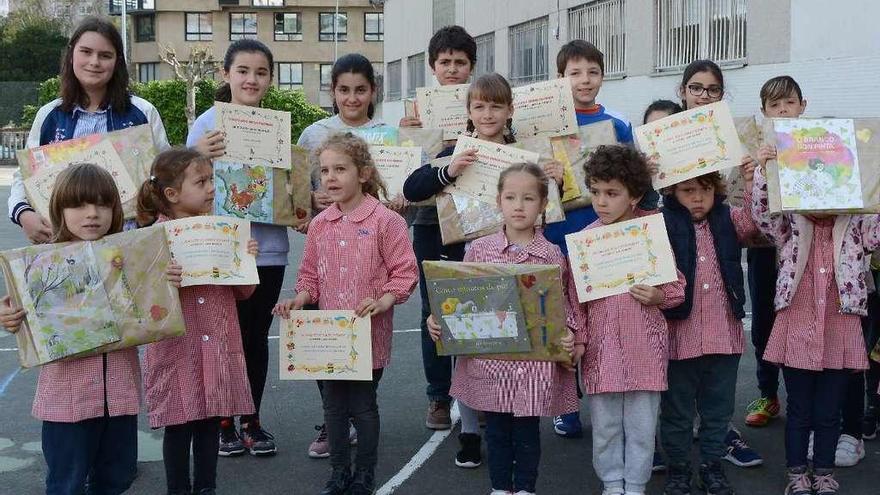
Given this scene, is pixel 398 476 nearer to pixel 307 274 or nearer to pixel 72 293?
pixel 307 274

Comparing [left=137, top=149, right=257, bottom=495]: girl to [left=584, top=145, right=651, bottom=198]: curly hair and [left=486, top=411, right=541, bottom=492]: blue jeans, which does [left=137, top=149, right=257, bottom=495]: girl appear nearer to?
[left=486, top=411, right=541, bottom=492]: blue jeans

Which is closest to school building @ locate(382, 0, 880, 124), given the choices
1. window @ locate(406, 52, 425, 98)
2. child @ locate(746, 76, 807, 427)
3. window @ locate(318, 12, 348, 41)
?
child @ locate(746, 76, 807, 427)

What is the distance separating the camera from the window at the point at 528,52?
22844mm

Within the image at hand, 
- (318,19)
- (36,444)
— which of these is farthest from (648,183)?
(318,19)

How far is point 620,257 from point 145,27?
75.4 metres

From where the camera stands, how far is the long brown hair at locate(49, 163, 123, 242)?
165 inches

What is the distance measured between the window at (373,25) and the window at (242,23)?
25.4 feet

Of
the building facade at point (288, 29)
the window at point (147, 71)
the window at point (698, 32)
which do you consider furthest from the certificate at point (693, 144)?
the window at point (147, 71)

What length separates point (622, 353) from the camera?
4.65 m

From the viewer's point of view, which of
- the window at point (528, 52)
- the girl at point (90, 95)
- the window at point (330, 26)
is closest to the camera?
the girl at point (90, 95)

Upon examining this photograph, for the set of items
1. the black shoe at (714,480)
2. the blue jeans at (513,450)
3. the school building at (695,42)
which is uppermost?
the school building at (695,42)

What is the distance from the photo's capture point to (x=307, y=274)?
5035 millimetres

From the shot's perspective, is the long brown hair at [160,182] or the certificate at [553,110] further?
the certificate at [553,110]

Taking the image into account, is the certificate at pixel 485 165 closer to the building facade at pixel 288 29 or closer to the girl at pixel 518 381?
the girl at pixel 518 381
